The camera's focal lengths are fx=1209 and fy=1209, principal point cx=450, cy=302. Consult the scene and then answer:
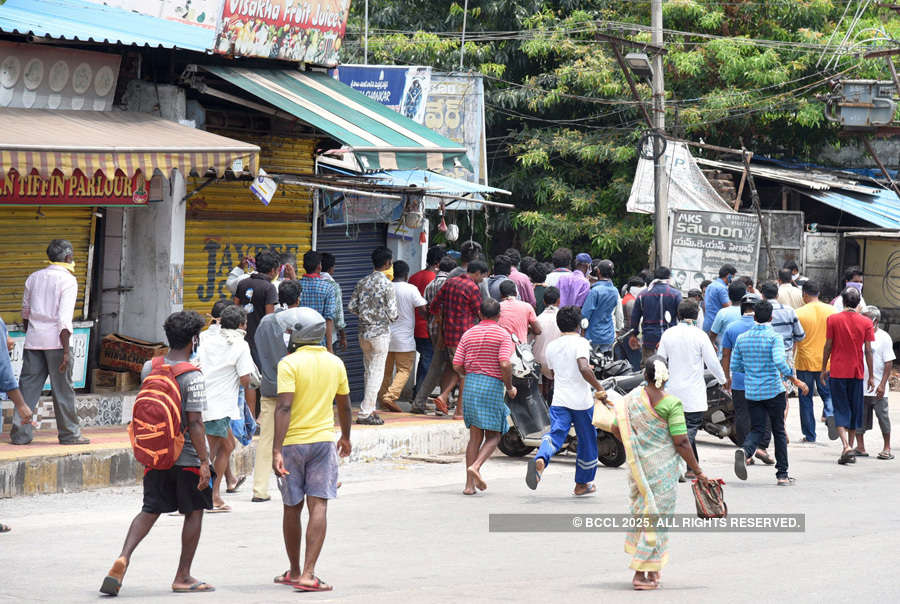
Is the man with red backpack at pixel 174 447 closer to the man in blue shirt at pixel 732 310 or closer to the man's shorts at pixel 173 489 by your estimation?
the man's shorts at pixel 173 489

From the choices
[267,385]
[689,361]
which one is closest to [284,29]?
[267,385]

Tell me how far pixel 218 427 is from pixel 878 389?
7.17 meters

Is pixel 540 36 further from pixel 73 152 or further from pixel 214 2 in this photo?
pixel 73 152

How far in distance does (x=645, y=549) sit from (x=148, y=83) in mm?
7549

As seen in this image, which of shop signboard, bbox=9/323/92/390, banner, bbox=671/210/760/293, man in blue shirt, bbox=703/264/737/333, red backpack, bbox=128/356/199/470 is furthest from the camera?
banner, bbox=671/210/760/293

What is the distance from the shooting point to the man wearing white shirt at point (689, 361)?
10.8 m

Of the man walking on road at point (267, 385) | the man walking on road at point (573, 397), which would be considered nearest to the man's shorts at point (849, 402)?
the man walking on road at point (573, 397)

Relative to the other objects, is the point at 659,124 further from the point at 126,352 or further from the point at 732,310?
the point at 126,352

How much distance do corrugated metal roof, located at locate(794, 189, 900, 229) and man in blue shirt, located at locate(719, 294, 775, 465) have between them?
403 inches

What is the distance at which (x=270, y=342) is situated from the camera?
9578 millimetres

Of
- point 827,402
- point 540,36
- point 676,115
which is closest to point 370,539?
point 827,402

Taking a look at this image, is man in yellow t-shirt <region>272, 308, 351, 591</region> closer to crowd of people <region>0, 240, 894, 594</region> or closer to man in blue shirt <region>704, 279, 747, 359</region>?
crowd of people <region>0, 240, 894, 594</region>

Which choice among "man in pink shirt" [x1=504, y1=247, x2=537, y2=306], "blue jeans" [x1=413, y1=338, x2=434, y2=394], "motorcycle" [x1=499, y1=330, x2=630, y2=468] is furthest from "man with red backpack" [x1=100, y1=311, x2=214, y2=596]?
"blue jeans" [x1=413, y1=338, x2=434, y2=394]

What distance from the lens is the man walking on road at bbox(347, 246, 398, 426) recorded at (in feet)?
42.6
